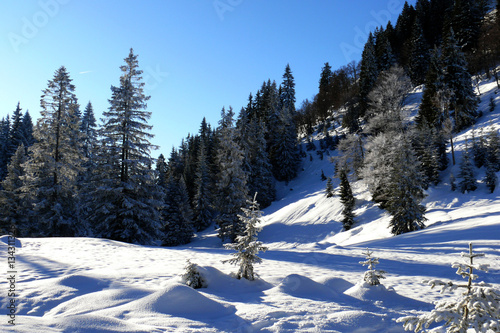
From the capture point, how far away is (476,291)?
295 cm

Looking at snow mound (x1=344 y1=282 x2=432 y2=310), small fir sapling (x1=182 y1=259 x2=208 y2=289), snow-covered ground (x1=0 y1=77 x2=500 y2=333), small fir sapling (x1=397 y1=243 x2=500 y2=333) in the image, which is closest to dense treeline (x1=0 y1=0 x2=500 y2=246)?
snow-covered ground (x1=0 y1=77 x2=500 y2=333)

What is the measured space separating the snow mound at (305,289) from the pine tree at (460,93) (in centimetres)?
3809

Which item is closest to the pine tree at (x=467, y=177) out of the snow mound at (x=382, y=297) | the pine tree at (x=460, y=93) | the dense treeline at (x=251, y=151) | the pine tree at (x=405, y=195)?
the dense treeline at (x=251, y=151)

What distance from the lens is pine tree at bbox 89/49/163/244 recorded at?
1875 cm

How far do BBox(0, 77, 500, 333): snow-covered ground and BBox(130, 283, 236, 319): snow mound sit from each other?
0.02 m

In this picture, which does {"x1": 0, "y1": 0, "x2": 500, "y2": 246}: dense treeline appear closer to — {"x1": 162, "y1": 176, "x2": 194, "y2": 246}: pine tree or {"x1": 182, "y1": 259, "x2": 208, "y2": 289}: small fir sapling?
{"x1": 162, "y1": 176, "x2": 194, "y2": 246}: pine tree

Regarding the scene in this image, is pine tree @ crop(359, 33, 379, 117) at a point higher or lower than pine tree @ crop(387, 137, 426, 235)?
higher

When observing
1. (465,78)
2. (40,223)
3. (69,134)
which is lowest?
(40,223)

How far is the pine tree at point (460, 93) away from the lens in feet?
116

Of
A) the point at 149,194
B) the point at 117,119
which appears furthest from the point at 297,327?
the point at 117,119

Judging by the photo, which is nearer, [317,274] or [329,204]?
[317,274]

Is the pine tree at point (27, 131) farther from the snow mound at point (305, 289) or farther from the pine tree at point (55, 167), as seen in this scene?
the snow mound at point (305, 289)

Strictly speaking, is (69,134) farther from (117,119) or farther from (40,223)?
(40,223)

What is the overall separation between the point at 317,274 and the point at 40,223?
20737mm
